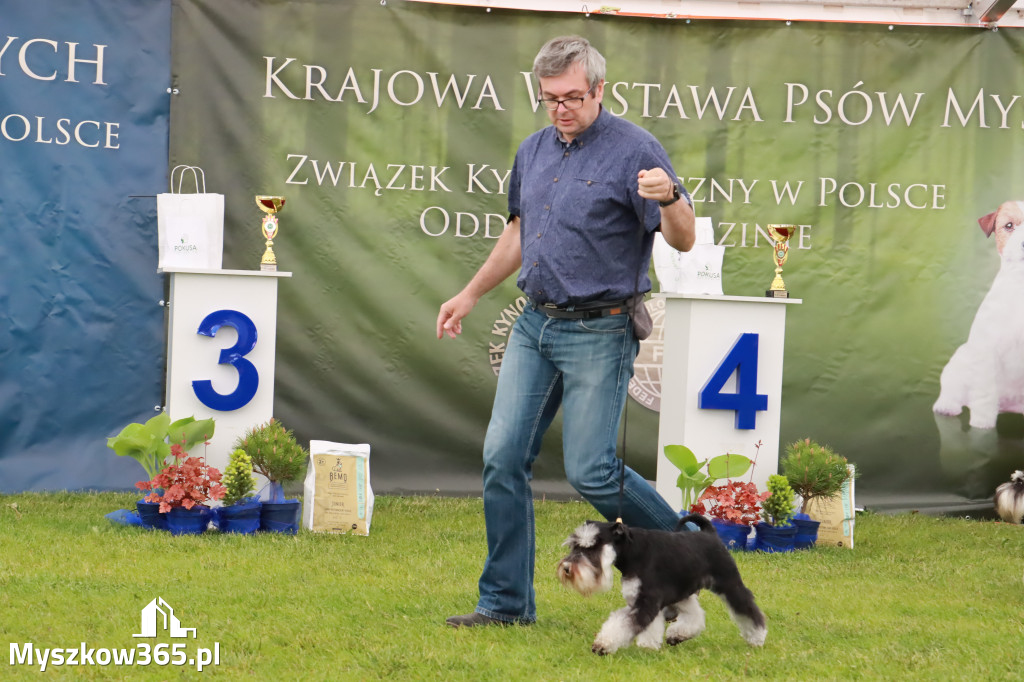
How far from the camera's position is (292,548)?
4637 millimetres

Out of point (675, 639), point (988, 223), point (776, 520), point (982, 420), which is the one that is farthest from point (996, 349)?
point (675, 639)

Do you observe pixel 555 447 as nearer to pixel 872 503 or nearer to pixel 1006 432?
pixel 872 503

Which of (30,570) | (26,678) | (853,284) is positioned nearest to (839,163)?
(853,284)

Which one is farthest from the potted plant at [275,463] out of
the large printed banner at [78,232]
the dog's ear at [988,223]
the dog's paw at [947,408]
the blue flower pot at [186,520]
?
the dog's ear at [988,223]

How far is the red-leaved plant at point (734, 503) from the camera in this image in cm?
512

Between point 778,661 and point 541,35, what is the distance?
4143 mm

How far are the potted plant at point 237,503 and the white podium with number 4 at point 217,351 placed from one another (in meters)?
0.26

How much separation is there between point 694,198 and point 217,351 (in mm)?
2754

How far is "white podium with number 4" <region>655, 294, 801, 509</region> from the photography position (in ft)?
17.7

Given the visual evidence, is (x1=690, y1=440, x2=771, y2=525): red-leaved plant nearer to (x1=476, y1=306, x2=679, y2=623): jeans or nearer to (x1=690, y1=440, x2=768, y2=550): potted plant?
(x1=690, y1=440, x2=768, y2=550): potted plant

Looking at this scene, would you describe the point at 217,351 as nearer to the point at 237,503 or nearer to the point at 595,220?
the point at 237,503

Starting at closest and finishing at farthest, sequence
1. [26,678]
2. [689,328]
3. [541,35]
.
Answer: [26,678], [689,328], [541,35]

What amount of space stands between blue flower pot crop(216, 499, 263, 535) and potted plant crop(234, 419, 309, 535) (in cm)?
7

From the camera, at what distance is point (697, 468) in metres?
5.13
